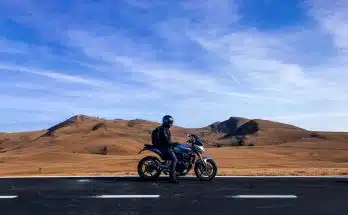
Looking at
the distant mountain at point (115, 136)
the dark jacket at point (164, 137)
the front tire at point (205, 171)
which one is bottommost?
the front tire at point (205, 171)

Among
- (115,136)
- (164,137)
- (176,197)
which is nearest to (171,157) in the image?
(164,137)

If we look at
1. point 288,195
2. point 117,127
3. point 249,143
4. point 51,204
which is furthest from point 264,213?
point 117,127

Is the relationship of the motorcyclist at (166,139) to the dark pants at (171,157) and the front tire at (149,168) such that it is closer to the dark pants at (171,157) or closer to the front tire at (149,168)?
the dark pants at (171,157)

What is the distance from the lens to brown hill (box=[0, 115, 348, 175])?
146 ft

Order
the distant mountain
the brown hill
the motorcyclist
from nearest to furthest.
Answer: the motorcyclist
the brown hill
the distant mountain

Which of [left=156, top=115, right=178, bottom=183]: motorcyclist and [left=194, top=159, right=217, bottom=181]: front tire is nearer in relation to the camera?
[left=156, top=115, right=178, bottom=183]: motorcyclist

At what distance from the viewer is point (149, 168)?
14453 millimetres

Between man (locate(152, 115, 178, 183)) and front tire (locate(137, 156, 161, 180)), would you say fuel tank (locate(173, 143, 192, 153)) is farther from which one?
front tire (locate(137, 156, 161, 180))

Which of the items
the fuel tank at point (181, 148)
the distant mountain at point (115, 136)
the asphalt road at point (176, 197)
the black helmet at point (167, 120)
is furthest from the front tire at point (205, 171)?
the distant mountain at point (115, 136)

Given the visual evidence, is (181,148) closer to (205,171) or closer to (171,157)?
(171,157)

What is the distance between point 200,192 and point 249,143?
2797 inches

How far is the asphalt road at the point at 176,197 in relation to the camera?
8781 millimetres

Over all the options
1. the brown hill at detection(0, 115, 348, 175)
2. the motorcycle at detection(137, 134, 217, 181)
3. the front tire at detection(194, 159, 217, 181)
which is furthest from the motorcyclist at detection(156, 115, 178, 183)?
the brown hill at detection(0, 115, 348, 175)

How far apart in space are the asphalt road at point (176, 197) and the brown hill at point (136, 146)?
25.3 meters
